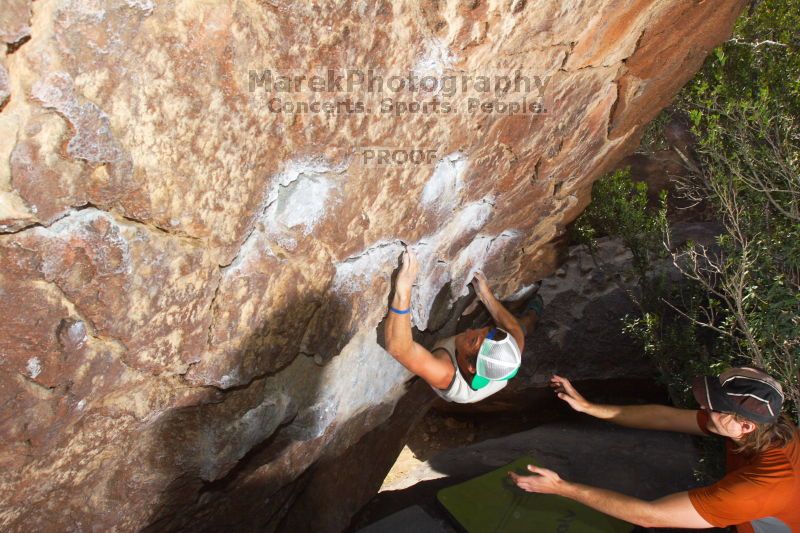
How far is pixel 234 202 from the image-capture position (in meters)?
1.64

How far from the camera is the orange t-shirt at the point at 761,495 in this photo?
196 cm

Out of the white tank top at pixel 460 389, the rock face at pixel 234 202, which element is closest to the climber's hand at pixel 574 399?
the white tank top at pixel 460 389

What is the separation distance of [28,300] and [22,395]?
277 mm

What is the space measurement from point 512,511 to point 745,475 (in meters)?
1.39

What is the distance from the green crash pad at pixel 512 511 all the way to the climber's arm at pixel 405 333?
1.03m

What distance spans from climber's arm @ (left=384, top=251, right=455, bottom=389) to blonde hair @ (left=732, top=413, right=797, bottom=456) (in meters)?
1.19

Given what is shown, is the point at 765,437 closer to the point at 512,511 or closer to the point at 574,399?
the point at 574,399

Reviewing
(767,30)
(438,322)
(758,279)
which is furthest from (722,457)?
(767,30)

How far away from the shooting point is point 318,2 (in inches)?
60.5

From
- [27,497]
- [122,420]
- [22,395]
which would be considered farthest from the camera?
[122,420]

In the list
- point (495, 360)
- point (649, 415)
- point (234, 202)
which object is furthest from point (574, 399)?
point (234, 202)

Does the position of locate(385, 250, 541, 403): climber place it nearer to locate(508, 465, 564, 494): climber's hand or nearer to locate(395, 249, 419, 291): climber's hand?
locate(395, 249, 419, 291): climber's hand

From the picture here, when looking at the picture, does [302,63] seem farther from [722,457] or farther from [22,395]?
[722,457]

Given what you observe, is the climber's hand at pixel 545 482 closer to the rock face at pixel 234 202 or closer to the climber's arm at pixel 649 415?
the climber's arm at pixel 649 415
